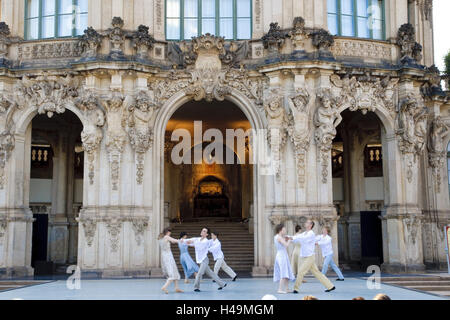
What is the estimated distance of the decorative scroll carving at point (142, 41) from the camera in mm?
22328

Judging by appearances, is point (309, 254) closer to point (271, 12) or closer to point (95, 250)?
point (95, 250)

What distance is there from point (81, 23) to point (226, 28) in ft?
18.5

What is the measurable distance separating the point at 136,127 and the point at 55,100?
339 centimetres

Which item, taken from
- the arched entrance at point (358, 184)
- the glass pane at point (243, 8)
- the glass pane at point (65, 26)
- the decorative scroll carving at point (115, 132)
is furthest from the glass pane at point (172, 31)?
the arched entrance at point (358, 184)

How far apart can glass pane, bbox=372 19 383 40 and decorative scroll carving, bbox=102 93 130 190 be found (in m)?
10.4

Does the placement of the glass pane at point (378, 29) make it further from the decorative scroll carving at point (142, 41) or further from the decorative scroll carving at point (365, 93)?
the decorative scroll carving at point (142, 41)

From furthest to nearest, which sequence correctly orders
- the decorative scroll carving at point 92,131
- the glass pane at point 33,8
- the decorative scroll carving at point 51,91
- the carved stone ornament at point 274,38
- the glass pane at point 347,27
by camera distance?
the glass pane at point 33,8 < the glass pane at point 347,27 < the decorative scroll carving at point 51,91 < the carved stone ornament at point 274,38 < the decorative scroll carving at point 92,131

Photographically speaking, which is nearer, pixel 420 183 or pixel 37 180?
pixel 420 183

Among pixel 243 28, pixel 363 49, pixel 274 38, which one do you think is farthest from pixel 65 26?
pixel 363 49

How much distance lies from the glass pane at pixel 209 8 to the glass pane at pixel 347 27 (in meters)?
5.14

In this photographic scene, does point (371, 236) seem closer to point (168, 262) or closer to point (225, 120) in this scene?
point (225, 120)

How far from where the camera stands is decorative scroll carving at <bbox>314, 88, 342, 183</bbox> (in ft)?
71.5
